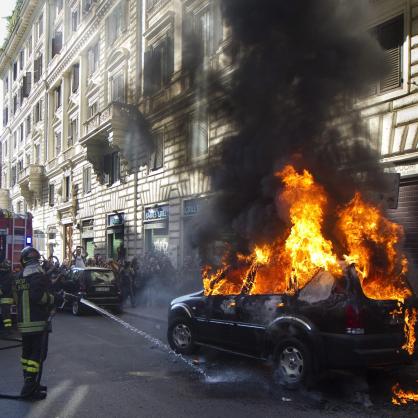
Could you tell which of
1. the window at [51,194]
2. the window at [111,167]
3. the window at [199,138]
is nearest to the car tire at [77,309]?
the window at [199,138]

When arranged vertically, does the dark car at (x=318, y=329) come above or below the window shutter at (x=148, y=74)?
below

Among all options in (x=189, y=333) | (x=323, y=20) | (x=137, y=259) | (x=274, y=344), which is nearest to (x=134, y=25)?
(x=137, y=259)

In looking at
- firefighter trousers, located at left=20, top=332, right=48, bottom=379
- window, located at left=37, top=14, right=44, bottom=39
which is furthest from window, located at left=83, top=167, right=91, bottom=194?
firefighter trousers, located at left=20, top=332, right=48, bottom=379

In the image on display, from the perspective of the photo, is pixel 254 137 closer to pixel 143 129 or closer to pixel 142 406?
pixel 142 406

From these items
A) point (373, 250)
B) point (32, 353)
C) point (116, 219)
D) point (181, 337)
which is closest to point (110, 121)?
point (116, 219)

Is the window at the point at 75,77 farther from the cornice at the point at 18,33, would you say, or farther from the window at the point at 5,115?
the window at the point at 5,115

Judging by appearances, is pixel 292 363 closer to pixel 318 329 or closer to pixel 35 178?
pixel 318 329

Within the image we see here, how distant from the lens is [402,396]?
5.61 metres

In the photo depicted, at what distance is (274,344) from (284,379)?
415mm

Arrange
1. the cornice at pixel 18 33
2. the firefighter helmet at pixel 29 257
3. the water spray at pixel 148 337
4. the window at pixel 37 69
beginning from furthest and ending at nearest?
the cornice at pixel 18 33, the window at pixel 37 69, the water spray at pixel 148 337, the firefighter helmet at pixel 29 257

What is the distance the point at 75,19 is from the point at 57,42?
12.6 feet

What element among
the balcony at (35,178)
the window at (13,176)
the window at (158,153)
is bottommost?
the window at (158,153)

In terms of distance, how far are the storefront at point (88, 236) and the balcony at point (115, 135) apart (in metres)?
3.54

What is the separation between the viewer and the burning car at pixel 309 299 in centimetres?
559
